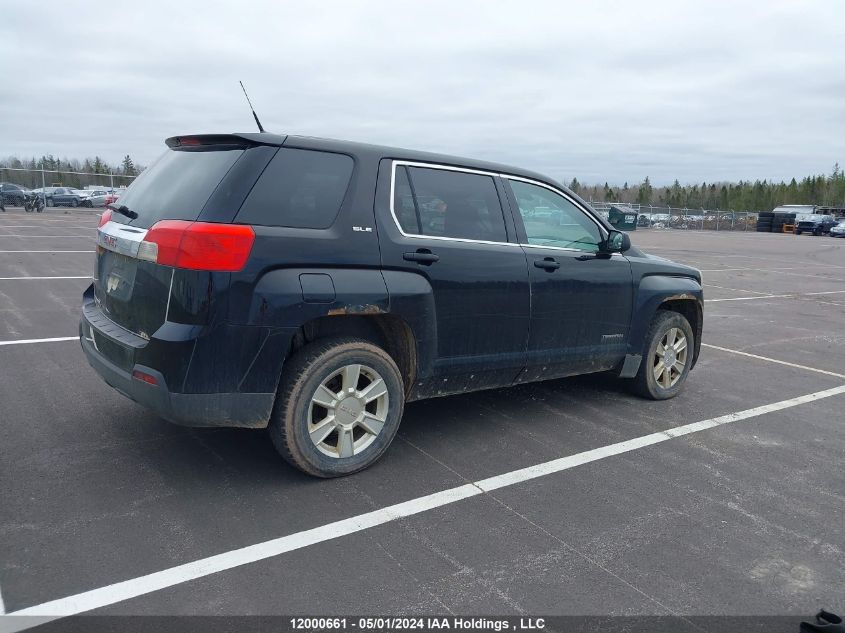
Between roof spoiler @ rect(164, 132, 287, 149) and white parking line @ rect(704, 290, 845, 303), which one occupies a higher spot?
roof spoiler @ rect(164, 132, 287, 149)

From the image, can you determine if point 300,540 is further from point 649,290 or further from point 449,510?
point 649,290

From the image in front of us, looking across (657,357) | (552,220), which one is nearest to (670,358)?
(657,357)

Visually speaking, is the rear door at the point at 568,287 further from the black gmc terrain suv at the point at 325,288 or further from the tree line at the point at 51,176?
the tree line at the point at 51,176

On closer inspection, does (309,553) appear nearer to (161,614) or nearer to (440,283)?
(161,614)

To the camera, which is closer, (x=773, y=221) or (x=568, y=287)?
(x=568, y=287)

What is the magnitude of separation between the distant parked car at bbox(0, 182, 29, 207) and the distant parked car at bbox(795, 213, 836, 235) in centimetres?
4863

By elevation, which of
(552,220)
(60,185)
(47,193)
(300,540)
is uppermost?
(60,185)

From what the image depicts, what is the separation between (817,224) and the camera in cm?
4862

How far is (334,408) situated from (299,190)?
1.20 m

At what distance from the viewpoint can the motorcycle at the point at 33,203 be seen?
115 feet

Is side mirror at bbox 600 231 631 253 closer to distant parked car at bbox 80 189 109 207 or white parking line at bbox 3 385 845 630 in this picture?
white parking line at bbox 3 385 845 630

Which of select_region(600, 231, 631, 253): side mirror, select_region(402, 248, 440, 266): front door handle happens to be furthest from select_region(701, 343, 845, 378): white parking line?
select_region(402, 248, 440, 266): front door handle

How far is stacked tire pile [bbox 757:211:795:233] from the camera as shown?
53.3 metres

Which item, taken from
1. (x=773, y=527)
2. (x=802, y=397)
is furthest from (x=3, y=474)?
(x=802, y=397)
